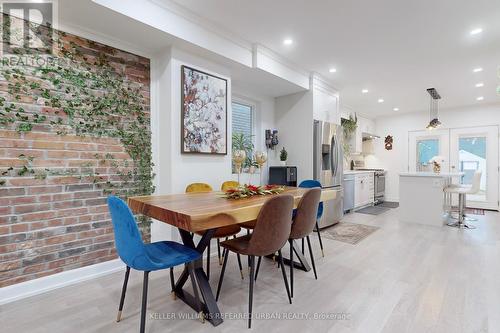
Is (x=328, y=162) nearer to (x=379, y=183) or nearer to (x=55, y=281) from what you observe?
(x=379, y=183)

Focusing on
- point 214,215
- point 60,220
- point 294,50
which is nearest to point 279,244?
point 214,215

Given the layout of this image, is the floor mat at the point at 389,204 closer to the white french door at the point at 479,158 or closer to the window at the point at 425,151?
the window at the point at 425,151

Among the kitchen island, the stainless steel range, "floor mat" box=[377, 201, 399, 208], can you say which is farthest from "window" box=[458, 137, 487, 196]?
the kitchen island

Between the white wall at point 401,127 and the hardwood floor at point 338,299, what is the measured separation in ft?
15.3

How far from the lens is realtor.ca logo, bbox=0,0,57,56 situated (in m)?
2.07

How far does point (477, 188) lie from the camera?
15.0 ft

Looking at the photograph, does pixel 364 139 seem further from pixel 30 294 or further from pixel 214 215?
pixel 30 294

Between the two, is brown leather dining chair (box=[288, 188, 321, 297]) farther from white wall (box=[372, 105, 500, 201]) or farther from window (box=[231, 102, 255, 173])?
white wall (box=[372, 105, 500, 201])

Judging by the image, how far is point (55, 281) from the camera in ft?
7.50

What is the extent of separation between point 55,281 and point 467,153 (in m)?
8.66

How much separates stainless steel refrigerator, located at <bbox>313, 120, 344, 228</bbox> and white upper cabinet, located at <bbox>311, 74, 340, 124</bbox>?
20cm

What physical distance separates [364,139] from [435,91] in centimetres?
268

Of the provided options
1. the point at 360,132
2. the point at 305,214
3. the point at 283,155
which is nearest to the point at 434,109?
the point at 360,132

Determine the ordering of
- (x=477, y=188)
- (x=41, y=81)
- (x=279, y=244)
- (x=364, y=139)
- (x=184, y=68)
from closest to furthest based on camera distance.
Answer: (x=279, y=244) < (x=41, y=81) < (x=184, y=68) < (x=477, y=188) < (x=364, y=139)
